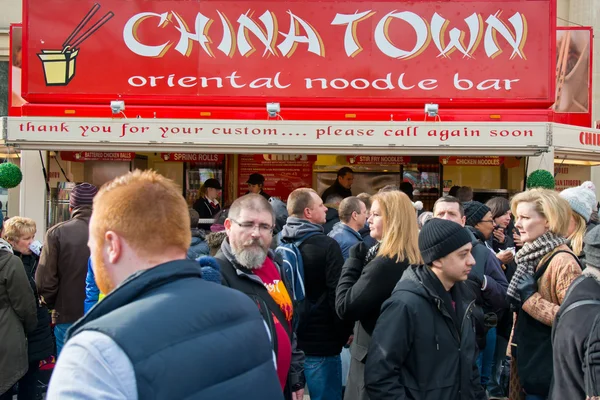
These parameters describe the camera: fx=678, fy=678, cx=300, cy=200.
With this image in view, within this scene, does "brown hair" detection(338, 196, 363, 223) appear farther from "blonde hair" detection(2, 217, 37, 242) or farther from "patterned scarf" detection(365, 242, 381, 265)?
"blonde hair" detection(2, 217, 37, 242)

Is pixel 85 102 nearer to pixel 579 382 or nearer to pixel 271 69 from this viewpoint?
pixel 271 69

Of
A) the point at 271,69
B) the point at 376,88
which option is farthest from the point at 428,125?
the point at 271,69

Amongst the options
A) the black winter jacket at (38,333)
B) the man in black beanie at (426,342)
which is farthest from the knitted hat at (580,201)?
the black winter jacket at (38,333)

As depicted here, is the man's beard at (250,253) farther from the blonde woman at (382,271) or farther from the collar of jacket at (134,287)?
the collar of jacket at (134,287)

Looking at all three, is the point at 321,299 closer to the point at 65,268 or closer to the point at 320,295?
the point at 320,295

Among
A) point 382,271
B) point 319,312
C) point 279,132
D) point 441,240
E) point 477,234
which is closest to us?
point 441,240

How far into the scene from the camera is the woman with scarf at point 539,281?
3891mm

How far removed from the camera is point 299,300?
4719 millimetres

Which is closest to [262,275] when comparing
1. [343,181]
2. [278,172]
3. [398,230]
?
[398,230]

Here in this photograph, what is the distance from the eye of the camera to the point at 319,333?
4961 millimetres

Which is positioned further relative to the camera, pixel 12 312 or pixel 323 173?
pixel 323 173

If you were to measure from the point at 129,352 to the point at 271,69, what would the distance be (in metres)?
7.08

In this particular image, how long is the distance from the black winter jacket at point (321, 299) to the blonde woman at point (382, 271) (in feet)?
2.27

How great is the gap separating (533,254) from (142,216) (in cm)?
298
